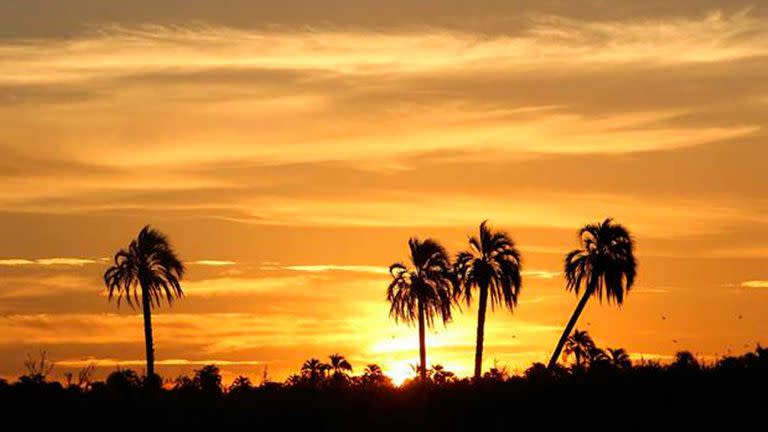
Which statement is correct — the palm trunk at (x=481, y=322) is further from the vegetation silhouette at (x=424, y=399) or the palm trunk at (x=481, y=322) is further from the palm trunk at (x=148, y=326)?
the vegetation silhouette at (x=424, y=399)

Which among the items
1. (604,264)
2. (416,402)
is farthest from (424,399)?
(604,264)

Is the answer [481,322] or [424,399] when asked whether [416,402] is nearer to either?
[424,399]

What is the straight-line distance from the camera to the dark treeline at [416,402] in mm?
37750

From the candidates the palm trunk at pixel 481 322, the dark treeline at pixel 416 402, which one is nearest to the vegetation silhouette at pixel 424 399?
the dark treeline at pixel 416 402

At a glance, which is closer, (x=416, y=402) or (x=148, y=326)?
(x=416, y=402)

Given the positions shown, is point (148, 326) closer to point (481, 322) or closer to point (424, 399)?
point (481, 322)

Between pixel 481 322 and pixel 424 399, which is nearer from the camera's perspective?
pixel 424 399

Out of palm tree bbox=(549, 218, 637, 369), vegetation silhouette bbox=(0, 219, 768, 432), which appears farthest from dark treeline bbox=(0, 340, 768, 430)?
palm tree bbox=(549, 218, 637, 369)

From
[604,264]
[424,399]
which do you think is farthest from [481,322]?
[424,399]

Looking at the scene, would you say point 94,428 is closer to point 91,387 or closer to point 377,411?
point 91,387

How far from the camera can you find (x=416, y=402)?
39.7 meters

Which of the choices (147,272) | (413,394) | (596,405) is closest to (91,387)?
(413,394)

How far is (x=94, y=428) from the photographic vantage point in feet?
121

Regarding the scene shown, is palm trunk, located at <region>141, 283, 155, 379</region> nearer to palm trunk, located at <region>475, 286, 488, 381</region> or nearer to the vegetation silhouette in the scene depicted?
palm trunk, located at <region>475, 286, 488, 381</region>
